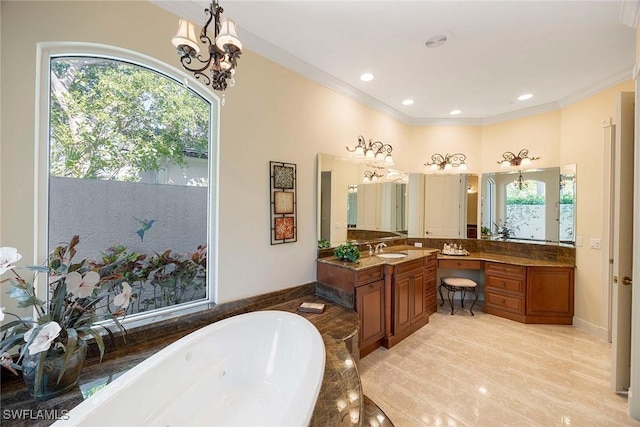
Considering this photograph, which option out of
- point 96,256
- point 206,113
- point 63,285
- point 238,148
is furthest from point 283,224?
point 63,285

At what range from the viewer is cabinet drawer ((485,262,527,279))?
3.46 meters

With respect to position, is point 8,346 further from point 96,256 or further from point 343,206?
point 343,206

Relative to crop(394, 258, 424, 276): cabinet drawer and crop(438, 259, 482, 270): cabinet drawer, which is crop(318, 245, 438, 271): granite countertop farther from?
crop(438, 259, 482, 270): cabinet drawer

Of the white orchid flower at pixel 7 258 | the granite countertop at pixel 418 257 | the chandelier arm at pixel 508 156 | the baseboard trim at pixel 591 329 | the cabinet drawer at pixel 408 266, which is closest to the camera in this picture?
the white orchid flower at pixel 7 258

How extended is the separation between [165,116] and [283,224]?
1366 millimetres

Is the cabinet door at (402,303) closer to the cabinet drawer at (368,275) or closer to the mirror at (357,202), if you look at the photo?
the cabinet drawer at (368,275)

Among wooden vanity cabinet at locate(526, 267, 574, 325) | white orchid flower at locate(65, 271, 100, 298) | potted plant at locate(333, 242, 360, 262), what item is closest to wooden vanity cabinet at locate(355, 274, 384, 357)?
potted plant at locate(333, 242, 360, 262)

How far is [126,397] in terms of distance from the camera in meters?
1.31

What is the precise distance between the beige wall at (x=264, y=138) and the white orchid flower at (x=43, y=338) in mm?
549

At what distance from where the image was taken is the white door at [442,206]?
4293 mm

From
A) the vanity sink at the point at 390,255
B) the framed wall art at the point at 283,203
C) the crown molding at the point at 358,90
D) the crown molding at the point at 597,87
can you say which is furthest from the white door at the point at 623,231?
the framed wall art at the point at 283,203

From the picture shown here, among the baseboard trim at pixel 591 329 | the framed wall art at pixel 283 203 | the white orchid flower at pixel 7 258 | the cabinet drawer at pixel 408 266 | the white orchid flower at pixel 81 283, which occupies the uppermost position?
the framed wall art at pixel 283 203

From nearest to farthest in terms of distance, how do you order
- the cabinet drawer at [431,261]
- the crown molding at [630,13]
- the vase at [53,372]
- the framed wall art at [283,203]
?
the vase at [53,372] → the crown molding at [630,13] → the framed wall art at [283,203] → the cabinet drawer at [431,261]

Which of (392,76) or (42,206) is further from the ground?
(392,76)
